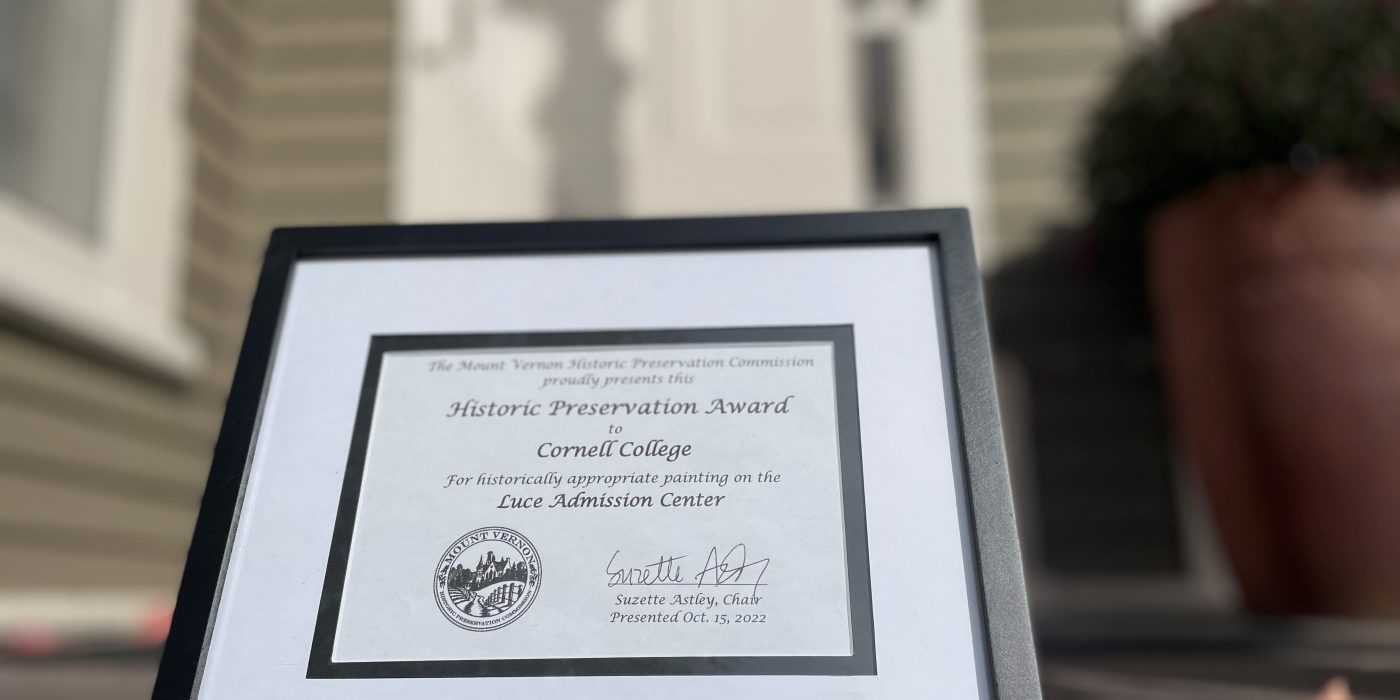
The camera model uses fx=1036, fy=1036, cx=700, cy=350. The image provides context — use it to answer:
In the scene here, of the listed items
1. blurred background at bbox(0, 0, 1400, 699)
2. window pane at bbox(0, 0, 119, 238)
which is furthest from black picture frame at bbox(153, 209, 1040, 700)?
window pane at bbox(0, 0, 119, 238)

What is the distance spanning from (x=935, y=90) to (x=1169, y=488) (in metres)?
1.04

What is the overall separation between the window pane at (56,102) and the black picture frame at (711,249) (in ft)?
4.23

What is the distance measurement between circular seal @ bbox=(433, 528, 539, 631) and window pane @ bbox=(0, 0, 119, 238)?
1439 millimetres

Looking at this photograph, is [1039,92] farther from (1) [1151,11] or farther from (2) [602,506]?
(2) [602,506]

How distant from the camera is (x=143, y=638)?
66.7 inches

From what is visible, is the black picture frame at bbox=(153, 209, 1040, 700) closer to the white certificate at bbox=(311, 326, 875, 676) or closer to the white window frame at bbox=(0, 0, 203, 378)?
the white certificate at bbox=(311, 326, 875, 676)

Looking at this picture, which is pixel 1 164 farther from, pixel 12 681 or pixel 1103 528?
pixel 1103 528

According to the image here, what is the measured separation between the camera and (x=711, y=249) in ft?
2.02

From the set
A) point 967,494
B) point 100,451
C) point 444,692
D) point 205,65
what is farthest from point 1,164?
point 967,494
